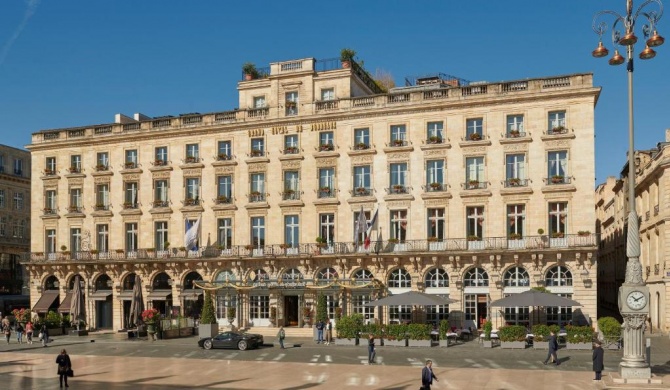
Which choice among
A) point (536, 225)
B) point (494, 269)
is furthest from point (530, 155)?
point (494, 269)

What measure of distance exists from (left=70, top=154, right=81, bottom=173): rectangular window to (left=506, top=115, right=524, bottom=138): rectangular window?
35354 mm

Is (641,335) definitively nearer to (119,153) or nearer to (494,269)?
(494,269)

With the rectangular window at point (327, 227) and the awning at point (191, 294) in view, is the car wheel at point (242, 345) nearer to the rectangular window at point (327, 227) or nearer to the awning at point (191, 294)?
the rectangular window at point (327, 227)

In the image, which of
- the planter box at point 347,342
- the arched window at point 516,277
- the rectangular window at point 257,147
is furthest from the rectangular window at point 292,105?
the arched window at point 516,277

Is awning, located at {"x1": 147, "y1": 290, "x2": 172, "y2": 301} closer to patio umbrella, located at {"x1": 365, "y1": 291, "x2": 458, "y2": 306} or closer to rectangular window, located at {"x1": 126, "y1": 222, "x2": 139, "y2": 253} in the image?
rectangular window, located at {"x1": 126, "y1": 222, "x2": 139, "y2": 253}

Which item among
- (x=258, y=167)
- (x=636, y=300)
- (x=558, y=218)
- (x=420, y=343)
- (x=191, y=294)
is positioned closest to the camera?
(x=636, y=300)

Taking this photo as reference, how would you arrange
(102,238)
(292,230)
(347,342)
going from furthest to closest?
(102,238) < (292,230) < (347,342)

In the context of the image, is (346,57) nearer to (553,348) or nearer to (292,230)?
(292,230)

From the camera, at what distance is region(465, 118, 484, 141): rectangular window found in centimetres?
4762

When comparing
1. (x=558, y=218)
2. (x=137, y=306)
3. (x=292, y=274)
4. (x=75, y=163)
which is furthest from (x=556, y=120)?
(x=75, y=163)

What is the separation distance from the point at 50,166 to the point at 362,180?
28312 millimetres

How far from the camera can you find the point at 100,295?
56938 millimetres

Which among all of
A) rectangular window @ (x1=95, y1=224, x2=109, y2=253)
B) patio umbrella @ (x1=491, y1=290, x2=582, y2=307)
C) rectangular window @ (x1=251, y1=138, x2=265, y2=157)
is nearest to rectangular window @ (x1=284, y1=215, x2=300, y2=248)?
rectangular window @ (x1=251, y1=138, x2=265, y2=157)

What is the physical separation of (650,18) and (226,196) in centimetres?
3602
